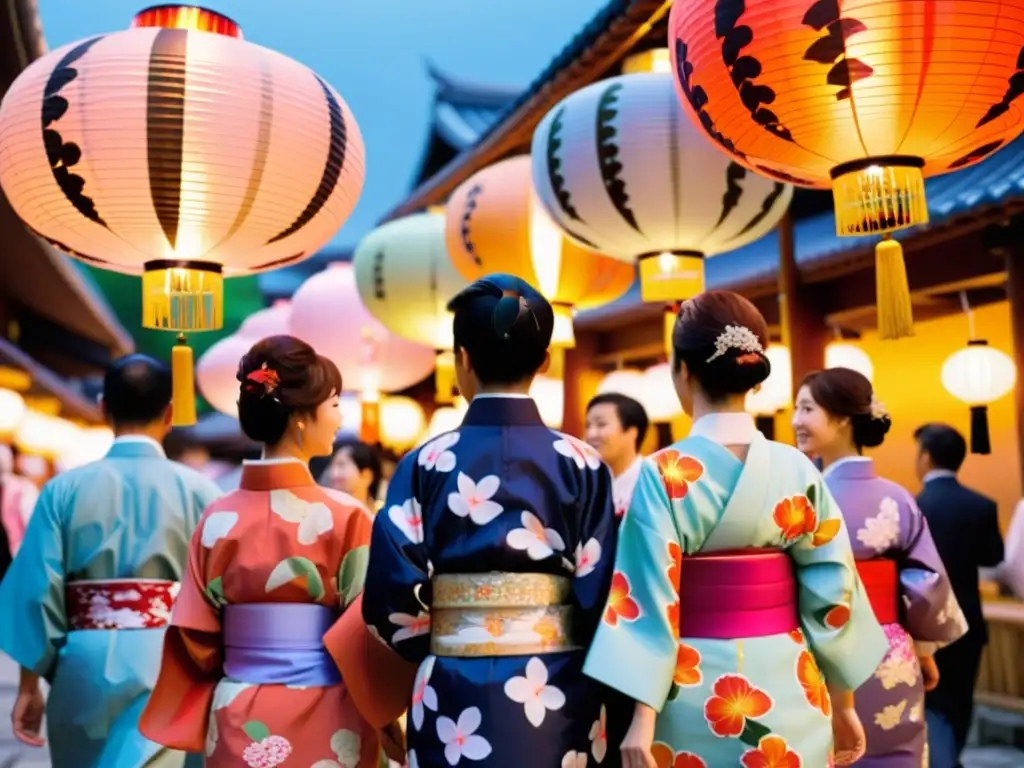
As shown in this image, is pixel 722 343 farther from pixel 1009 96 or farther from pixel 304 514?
pixel 304 514

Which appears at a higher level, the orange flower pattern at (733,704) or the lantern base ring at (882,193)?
the lantern base ring at (882,193)

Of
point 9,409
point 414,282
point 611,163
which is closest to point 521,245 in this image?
point 611,163

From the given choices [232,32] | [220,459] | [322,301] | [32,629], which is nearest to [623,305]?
[322,301]

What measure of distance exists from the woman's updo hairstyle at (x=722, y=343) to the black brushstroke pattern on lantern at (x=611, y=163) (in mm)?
1688

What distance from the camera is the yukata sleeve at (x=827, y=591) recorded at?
2832 mm

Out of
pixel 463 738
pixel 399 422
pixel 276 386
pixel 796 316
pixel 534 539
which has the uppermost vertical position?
pixel 796 316

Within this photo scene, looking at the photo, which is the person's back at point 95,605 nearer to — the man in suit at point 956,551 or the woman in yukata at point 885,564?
the woman in yukata at point 885,564

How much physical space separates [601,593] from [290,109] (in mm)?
2215

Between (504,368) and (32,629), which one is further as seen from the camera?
(32,629)

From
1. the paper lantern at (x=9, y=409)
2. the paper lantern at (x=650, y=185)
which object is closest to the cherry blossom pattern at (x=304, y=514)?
the paper lantern at (x=650, y=185)

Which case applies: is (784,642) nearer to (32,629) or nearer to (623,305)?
(32,629)

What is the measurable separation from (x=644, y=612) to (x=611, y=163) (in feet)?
8.01

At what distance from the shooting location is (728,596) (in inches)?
108

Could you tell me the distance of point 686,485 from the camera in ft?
9.06
